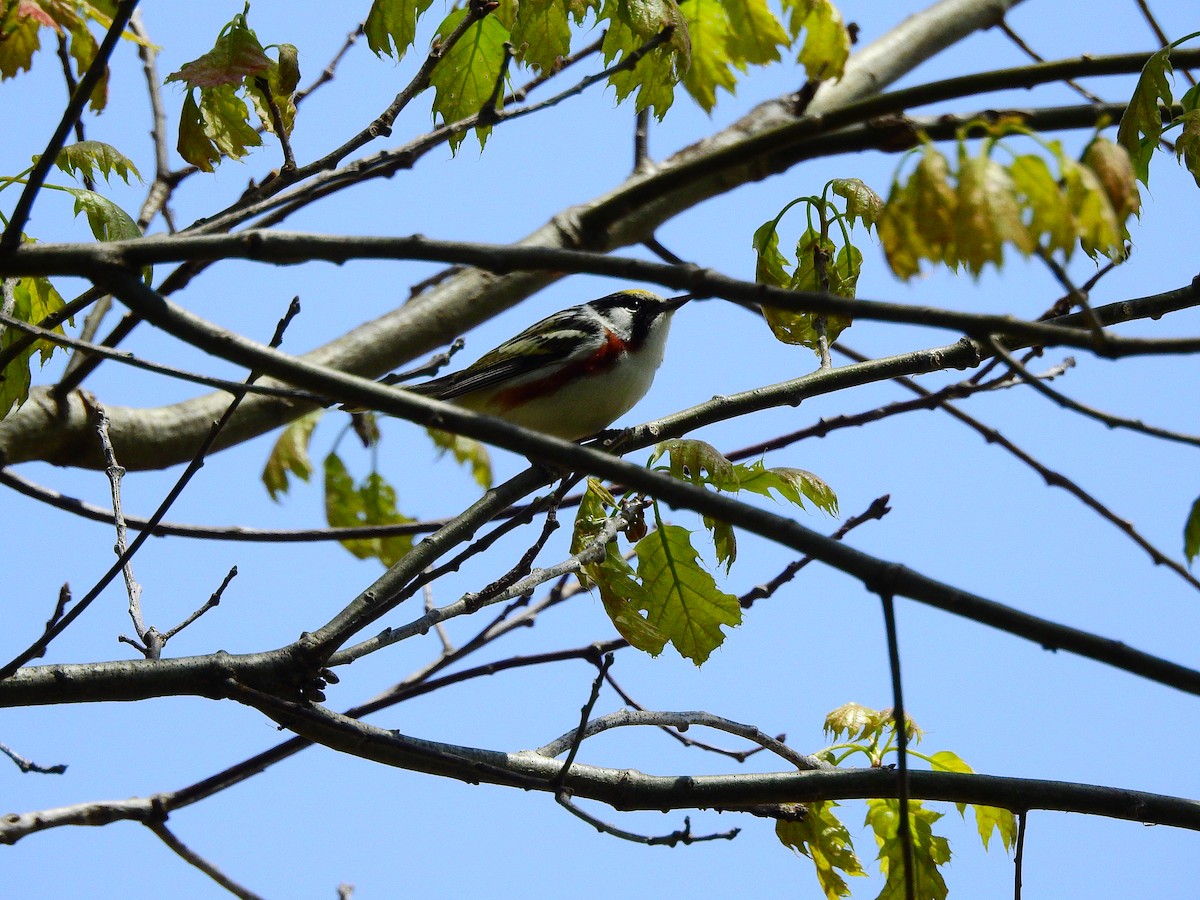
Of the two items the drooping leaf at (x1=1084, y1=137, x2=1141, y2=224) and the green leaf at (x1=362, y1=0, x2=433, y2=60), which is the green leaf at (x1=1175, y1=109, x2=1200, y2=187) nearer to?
the drooping leaf at (x1=1084, y1=137, x2=1141, y2=224)

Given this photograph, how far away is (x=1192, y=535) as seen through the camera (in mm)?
2184

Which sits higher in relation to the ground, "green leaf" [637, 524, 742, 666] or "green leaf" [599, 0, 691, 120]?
"green leaf" [599, 0, 691, 120]

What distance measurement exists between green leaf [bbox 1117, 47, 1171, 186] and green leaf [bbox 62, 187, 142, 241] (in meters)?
2.58

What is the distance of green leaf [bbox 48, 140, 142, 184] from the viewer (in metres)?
3.28

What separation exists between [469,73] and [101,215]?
1.11 m

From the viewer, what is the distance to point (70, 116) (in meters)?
2.33

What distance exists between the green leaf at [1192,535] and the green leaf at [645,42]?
5.48ft

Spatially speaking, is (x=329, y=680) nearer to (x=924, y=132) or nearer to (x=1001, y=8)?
(x=924, y=132)

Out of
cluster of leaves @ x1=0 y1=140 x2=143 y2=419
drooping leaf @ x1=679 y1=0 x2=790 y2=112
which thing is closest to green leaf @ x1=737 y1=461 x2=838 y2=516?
drooping leaf @ x1=679 y1=0 x2=790 y2=112

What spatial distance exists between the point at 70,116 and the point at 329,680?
147 cm

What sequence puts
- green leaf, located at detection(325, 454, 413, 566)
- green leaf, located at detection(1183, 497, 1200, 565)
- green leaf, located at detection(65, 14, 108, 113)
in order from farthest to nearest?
green leaf, located at detection(325, 454, 413, 566)
green leaf, located at detection(65, 14, 108, 113)
green leaf, located at detection(1183, 497, 1200, 565)

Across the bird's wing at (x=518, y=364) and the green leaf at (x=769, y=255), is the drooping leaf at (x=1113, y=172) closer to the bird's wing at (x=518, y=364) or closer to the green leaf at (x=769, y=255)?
the green leaf at (x=769, y=255)

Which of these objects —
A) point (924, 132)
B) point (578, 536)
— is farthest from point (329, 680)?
point (924, 132)

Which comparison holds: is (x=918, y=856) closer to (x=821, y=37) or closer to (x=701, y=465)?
(x=701, y=465)
